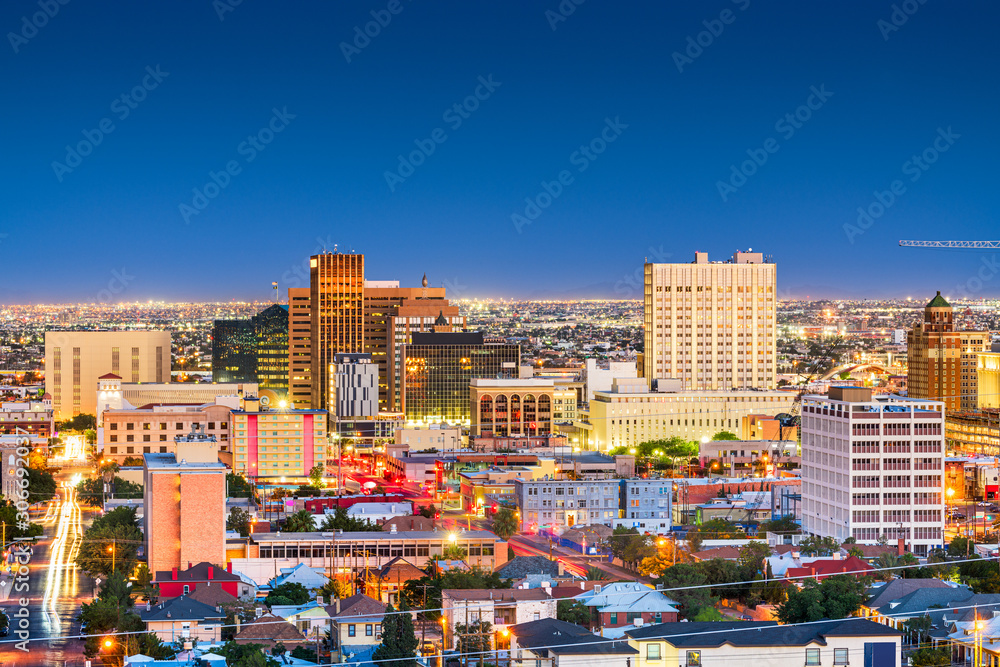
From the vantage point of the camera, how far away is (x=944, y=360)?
292 ft

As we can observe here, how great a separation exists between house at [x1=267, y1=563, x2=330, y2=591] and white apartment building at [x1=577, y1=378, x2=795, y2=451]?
38.7 meters

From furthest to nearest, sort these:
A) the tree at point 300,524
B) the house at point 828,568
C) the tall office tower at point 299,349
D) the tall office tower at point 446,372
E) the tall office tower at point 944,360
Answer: the tall office tower at point 299,349 < the tall office tower at point 944,360 < the tall office tower at point 446,372 < the tree at point 300,524 < the house at point 828,568

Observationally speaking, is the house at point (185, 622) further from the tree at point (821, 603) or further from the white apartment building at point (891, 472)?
the white apartment building at point (891, 472)

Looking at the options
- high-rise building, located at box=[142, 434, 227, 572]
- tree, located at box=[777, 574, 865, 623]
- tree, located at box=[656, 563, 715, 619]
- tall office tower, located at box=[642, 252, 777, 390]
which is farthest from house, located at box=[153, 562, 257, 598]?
tall office tower, located at box=[642, 252, 777, 390]

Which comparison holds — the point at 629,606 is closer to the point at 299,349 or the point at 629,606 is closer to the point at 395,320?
the point at 395,320

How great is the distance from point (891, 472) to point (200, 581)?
1758cm

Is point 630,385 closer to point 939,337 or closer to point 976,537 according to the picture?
point 939,337

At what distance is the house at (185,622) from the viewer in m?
29.3

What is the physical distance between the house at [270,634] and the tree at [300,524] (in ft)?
41.6

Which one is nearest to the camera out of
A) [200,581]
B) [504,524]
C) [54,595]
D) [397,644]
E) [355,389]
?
[397,644]

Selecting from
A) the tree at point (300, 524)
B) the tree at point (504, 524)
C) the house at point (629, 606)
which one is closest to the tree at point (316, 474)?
the tree at point (504, 524)

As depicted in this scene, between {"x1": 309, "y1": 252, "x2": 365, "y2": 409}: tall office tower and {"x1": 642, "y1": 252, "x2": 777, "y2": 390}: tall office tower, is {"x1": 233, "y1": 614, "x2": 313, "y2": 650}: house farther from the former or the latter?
{"x1": 309, "y1": 252, "x2": 365, "y2": 409}: tall office tower

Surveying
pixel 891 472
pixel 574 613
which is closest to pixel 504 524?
pixel 891 472

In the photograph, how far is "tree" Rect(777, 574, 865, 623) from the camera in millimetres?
28719
